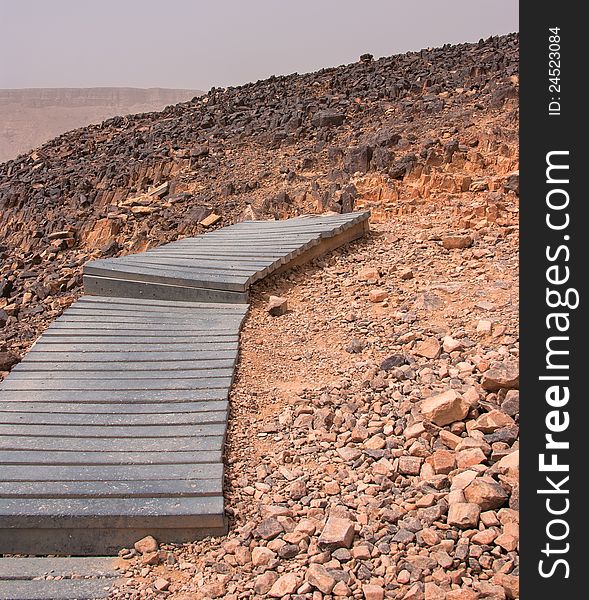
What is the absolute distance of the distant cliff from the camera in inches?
2955

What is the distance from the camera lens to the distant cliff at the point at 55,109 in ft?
246

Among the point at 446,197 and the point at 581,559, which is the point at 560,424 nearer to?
the point at 581,559

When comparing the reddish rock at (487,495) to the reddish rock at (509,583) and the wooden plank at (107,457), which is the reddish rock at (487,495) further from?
the wooden plank at (107,457)

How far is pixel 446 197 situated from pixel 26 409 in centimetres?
669

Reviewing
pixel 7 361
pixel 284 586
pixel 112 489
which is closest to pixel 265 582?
pixel 284 586

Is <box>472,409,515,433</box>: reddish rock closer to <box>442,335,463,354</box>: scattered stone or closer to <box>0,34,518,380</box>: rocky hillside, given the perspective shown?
<box>442,335,463,354</box>: scattered stone

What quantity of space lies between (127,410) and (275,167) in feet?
30.7

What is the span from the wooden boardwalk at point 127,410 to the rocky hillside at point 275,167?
71.4 inches

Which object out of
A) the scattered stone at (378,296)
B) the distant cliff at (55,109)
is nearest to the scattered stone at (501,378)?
the scattered stone at (378,296)

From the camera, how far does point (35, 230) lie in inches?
575

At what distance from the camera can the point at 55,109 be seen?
87.2 meters

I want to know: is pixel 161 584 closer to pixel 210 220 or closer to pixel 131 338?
pixel 131 338

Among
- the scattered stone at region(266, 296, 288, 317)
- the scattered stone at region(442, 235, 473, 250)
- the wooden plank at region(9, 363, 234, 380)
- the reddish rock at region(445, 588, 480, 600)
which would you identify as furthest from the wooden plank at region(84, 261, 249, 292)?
the reddish rock at region(445, 588, 480, 600)

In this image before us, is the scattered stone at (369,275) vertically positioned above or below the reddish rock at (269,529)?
above
